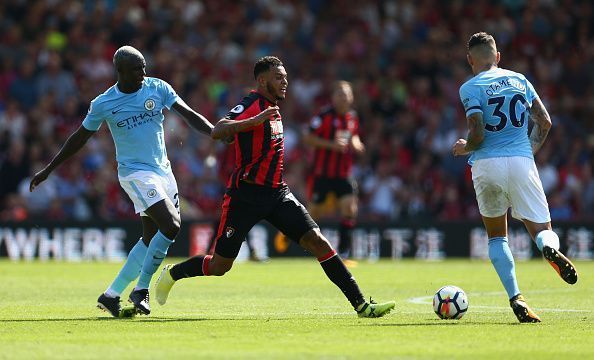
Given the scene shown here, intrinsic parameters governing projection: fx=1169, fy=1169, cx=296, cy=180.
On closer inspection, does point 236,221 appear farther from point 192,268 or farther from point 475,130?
point 475,130

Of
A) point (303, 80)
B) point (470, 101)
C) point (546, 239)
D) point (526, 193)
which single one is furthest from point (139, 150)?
point (303, 80)

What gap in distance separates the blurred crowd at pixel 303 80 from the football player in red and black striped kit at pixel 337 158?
3.27 metres

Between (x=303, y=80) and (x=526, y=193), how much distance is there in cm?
1589

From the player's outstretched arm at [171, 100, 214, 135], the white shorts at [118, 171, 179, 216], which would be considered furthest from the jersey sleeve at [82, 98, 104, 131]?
the player's outstretched arm at [171, 100, 214, 135]

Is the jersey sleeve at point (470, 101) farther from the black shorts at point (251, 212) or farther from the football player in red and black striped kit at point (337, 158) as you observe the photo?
the football player in red and black striped kit at point (337, 158)

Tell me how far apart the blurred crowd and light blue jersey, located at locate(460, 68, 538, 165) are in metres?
12.9

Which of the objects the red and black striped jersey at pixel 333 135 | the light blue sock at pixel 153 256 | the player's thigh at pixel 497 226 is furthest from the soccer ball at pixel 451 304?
the red and black striped jersey at pixel 333 135

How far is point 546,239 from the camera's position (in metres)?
9.84

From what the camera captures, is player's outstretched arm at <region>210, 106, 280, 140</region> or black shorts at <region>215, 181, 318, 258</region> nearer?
player's outstretched arm at <region>210, 106, 280, 140</region>

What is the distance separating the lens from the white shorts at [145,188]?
10922mm

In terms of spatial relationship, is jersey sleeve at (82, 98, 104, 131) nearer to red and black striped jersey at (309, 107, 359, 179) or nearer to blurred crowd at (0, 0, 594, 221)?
red and black striped jersey at (309, 107, 359, 179)

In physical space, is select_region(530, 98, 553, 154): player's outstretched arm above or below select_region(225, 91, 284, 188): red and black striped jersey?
above

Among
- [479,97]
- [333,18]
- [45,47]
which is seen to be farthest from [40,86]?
[479,97]

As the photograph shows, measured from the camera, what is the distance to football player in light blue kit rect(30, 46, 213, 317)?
35.9 feet
